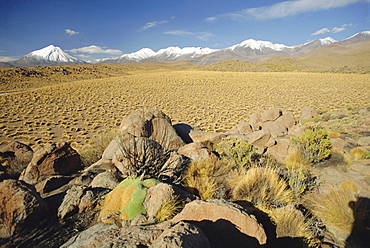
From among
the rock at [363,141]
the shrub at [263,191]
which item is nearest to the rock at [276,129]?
the rock at [363,141]

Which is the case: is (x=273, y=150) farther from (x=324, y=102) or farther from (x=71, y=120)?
(x=324, y=102)

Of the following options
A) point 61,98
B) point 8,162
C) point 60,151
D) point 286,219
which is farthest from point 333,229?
point 61,98

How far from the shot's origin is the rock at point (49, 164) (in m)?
5.38

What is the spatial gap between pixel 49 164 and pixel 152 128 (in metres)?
3.63

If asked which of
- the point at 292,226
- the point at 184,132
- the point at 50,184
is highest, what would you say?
the point at 184,132

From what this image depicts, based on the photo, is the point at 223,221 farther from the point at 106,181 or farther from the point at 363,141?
the point at 363,141

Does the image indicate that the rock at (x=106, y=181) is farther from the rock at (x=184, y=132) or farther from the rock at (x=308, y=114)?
the rock at (x=308, y=114)

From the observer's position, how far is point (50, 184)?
492cm

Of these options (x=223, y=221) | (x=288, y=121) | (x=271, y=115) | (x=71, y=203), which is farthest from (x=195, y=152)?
(x=271, y=115)

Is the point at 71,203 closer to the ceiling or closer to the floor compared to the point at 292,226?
closer to the ceiling

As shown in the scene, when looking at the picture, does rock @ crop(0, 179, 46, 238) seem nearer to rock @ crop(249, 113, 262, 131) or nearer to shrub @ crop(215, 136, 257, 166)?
shrub @ crop(215, 136, 257, 166)

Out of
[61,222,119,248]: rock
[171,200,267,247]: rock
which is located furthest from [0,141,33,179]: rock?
[171,200,267,247]: rock

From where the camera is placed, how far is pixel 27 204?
3434 mm

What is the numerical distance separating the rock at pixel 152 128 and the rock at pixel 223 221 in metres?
4.39
